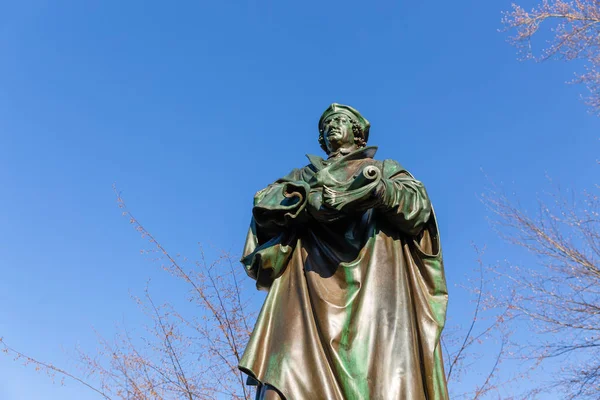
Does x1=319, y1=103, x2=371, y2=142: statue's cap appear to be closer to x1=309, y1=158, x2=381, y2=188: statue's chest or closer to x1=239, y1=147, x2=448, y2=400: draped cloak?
x1=309, y1=158, x2=381, y2=188: statue's chest

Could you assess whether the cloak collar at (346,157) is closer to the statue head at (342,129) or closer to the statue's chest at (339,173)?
the statue's chest at (339,173)

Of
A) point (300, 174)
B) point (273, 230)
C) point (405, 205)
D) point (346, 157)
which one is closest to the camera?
point (405, 205)

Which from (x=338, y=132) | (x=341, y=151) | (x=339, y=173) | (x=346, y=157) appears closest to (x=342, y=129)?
(x=338, y=132)

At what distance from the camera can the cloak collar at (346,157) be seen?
409 cm

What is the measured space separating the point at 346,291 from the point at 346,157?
33.2 inches

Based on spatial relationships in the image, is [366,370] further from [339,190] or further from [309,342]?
[339,190]

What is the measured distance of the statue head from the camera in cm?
439

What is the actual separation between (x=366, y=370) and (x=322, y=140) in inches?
68.1

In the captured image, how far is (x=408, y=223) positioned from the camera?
3.67 m

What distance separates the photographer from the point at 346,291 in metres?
3.66

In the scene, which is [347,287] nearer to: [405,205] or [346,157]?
[405,205]

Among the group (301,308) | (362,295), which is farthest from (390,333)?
(301,308)

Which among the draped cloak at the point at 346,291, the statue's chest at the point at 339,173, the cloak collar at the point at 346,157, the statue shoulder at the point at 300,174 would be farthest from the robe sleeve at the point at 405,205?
the statue shoulder at the point at 300,174

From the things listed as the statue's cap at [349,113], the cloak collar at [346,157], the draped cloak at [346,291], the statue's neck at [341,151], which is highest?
the statue's cap at [349,113]
